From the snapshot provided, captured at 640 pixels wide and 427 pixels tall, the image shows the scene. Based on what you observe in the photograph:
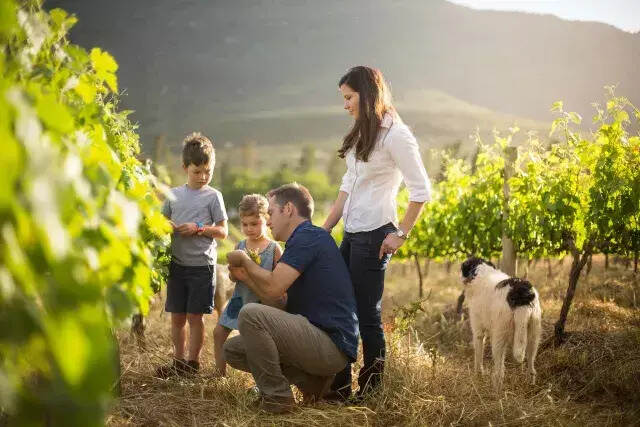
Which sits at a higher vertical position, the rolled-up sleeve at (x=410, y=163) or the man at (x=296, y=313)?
the rolled-up sleeve at (x=410, y=163)

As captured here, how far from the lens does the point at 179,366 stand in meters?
4.14

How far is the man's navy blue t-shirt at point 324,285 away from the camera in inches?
126

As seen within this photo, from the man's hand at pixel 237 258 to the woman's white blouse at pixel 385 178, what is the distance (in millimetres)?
704

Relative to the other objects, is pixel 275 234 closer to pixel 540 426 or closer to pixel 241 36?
pixel 540 426

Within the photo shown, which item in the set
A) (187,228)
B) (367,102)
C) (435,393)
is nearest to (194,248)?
(187,228)

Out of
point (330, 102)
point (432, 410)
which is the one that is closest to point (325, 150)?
point (330, 102)

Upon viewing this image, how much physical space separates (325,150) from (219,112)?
20353 mm

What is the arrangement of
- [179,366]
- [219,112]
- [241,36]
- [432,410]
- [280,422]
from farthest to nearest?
1. [241,36]
2. [219,112]
3. [179,366]
4. [432,410]
5. [280,422]

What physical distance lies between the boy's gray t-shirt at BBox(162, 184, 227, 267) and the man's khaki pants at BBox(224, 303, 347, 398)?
119 centimetres

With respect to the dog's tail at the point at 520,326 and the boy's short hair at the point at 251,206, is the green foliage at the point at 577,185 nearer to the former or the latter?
the dog's tail at the point at 520,326

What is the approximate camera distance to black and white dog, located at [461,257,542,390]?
4371 millimetres

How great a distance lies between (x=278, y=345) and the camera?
317 centimetres

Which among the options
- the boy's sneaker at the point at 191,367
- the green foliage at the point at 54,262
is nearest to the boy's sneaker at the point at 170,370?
the boy's sneaker at the point at 191,367

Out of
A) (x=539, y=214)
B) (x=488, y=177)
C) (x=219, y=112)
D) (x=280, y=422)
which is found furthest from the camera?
(x=219, y=112)
